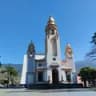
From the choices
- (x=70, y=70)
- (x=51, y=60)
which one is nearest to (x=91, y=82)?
(x=70, y=70)

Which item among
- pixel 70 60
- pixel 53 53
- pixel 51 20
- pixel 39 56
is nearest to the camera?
pixel 53 53

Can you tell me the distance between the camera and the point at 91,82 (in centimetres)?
10088

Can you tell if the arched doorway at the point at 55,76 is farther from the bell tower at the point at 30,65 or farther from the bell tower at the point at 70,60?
the bell tower at the point at 30,65

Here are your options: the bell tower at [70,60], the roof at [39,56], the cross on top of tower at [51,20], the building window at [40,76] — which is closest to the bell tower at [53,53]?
the cross on top of tower at [51,20]

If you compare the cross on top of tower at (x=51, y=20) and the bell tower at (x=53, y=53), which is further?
the cross on top of tower at (x=51, y=20)

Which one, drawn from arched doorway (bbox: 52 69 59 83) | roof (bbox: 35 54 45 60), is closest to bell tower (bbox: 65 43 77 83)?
arched doorway (bbox: 52 69 59 83)

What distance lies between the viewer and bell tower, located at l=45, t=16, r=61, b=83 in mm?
89200

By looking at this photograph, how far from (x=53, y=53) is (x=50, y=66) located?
4.40 metres

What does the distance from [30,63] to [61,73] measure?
11.5 m

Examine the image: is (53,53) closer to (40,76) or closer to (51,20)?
(40,76)

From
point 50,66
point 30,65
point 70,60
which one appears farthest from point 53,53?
point 30,65

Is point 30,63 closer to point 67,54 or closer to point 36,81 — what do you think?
point 36,81

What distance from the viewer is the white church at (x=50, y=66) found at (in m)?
89.1

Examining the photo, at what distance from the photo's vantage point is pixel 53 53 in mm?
90938
